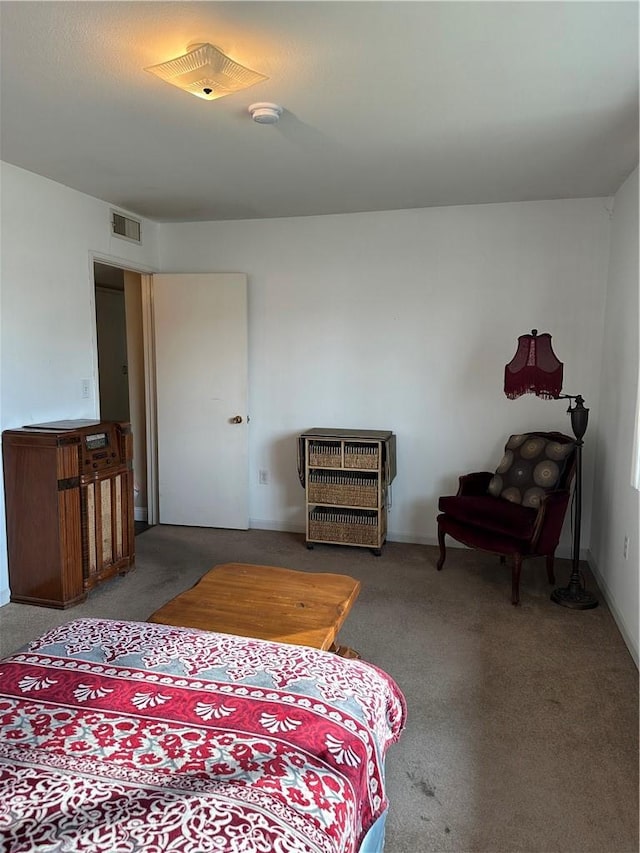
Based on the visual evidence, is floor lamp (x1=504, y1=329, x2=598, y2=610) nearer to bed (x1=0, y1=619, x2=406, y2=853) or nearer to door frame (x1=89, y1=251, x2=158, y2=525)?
bed (x1=0, y1=619, x2=406, y2=853)

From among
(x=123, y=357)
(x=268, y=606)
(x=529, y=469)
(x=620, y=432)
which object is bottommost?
(x=268, y=606)

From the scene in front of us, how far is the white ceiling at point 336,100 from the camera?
1771 mm

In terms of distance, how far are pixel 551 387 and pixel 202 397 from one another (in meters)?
2.63

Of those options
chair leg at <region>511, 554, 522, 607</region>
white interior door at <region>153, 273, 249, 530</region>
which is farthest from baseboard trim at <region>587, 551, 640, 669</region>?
white interior door at <region>153, 273, 249, 530</region>

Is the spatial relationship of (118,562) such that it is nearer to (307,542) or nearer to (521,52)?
(307,542)

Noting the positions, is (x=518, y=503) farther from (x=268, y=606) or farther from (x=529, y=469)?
(x=268, y=606)

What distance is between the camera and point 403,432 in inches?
170

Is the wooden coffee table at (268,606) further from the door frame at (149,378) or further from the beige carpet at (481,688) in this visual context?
the door frame at (149,378)

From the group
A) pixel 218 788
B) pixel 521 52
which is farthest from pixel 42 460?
pixel 521 52

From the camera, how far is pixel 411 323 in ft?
13.8

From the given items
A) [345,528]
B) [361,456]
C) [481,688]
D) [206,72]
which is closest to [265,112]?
[206,72]

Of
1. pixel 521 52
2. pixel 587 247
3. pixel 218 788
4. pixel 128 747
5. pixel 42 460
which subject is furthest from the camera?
pixel 587 247

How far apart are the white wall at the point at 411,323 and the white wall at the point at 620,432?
9.3 inches

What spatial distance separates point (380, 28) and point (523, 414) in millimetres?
2872
